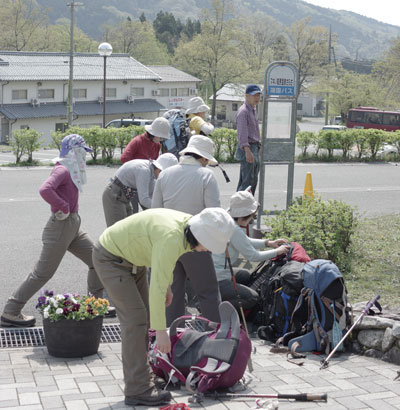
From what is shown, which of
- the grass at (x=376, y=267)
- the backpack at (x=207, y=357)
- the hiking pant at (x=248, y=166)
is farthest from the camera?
the hiking pant at (x=248, y=166)

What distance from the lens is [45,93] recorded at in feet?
193

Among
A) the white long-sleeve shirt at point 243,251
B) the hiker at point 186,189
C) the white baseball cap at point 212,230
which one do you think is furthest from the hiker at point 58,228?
Answer: the white baseball cap at point 212,230

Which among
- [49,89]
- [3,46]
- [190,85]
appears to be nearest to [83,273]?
[49,89]

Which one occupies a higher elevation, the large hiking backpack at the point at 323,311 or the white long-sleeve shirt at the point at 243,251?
the white long-sleeve shirt at the point at 243,251

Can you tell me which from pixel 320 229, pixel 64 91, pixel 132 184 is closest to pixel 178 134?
pixel 132 184

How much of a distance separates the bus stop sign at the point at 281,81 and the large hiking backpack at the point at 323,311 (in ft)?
14.4

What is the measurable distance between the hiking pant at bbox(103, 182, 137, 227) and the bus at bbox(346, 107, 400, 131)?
51.3 m

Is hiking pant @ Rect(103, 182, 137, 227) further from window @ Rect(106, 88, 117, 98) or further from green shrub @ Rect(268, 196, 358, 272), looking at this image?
window @ Rect(106, 88, 117, 98)

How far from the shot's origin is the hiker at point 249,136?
33.4 ft

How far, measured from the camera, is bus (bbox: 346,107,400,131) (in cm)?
5653

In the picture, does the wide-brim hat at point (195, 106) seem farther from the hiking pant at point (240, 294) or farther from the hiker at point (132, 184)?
the hiking pant at point (240, 294)

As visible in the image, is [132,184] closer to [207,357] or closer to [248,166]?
[207,357]

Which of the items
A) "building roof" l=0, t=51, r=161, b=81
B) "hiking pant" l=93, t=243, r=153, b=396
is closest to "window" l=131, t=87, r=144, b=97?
"building roof" l=0, t=51, r=161, b=81

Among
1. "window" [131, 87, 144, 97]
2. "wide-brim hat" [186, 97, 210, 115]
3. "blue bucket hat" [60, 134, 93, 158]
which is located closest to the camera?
"blue bucket hat" [60, 134, 93, 158]
